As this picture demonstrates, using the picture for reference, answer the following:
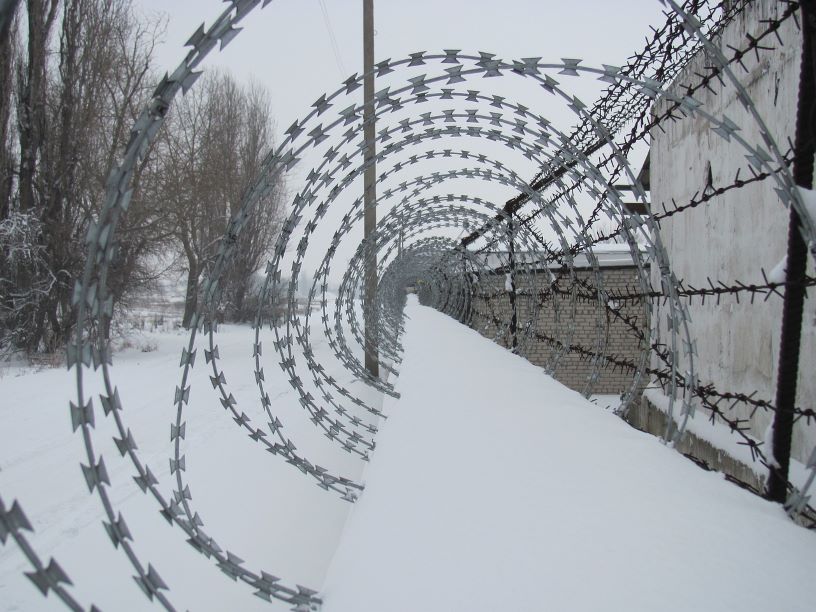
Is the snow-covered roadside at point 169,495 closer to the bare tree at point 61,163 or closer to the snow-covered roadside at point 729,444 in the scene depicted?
the snow-covered roadside at point 729,444

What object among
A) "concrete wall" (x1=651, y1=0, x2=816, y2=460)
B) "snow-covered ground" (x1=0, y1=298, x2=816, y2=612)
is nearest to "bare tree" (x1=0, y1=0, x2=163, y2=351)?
"snow-covered ground" (x1=0, y1=298, x2=816, y2=612)

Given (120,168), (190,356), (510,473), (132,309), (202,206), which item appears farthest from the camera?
(202,206)

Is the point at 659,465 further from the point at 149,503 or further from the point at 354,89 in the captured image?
the point at 149,503

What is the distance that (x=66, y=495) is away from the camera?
4457 millimetres

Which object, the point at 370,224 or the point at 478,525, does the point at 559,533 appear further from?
the point at 370,224

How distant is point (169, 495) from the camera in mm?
4852

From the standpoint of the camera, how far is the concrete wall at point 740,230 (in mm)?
2416

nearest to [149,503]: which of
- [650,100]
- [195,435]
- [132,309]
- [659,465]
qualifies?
[195,435]

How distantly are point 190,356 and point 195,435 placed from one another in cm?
481

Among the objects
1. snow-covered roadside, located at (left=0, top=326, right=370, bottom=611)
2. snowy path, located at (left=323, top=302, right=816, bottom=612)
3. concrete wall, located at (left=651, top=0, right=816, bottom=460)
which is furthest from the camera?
snow-covered roadside, located at (left=0, top=326, right=370, bottom=611)

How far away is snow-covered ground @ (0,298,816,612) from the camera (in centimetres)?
105

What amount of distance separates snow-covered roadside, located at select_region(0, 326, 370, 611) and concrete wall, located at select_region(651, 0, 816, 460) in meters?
2.64

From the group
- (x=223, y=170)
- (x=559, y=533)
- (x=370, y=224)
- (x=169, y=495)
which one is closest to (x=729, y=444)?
(x=559, y=533)

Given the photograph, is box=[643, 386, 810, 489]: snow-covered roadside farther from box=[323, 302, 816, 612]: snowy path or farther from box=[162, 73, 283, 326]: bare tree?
box=[162, 73, 283, 326]: bare tree
